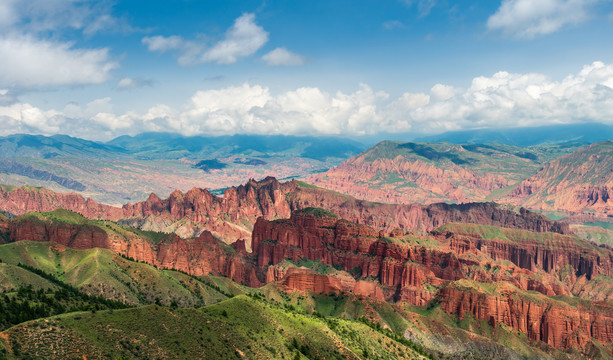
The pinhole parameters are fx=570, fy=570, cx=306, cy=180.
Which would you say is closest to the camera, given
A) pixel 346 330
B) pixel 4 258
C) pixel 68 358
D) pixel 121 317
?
pixel 68 358

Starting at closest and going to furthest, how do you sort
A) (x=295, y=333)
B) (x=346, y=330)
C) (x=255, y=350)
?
(x=255, y=350) → (x=295, y=333) → (x=346, y=330)

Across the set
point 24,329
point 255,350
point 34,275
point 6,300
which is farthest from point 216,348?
point 34,275

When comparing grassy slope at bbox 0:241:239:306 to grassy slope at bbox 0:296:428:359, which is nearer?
grassy slope at bbox 0:296:428:359

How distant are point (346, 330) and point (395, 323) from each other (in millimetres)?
52985

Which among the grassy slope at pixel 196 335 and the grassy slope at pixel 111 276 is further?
the grassy slope at pixel 111 276

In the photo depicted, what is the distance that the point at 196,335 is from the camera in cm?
9881

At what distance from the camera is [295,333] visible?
413 ft

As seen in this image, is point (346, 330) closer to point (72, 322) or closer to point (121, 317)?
point (121, 317)

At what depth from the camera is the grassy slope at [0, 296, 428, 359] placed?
81.8 m

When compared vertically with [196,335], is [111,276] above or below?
below

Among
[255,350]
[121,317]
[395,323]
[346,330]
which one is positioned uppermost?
[121,317]

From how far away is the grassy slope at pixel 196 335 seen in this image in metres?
81.8

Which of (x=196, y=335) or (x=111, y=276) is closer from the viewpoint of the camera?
(x=196, y=335)

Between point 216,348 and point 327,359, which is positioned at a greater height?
point 216,348
